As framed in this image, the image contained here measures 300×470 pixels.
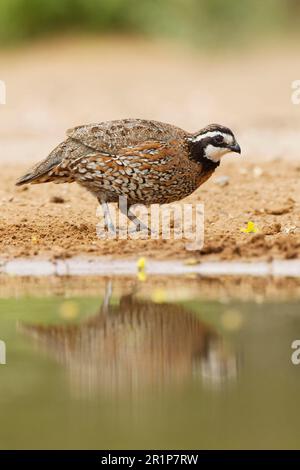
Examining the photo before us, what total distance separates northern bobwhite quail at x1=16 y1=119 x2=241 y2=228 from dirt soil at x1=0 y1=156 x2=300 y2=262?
511 millimetres

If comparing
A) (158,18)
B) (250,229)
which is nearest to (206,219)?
(250,229)

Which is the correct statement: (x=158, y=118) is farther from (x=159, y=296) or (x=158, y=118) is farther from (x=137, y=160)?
(x=159, y=296)

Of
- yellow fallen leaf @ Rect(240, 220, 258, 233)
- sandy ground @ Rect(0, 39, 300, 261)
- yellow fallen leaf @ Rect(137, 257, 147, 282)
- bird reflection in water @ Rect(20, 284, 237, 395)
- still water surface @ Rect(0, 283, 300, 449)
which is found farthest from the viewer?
yellow fallen leaf @ Rect(240, 220, 258, 233)

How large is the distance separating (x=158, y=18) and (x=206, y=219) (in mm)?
15072

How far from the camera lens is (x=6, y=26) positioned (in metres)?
27.0

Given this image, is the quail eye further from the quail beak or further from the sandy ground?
the sandy ground

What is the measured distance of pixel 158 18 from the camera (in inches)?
1046

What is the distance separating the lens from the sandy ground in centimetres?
1095

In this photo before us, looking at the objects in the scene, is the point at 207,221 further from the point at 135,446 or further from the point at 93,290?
the point at 135,446

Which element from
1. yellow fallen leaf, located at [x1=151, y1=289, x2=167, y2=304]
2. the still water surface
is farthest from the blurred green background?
the still water surface
